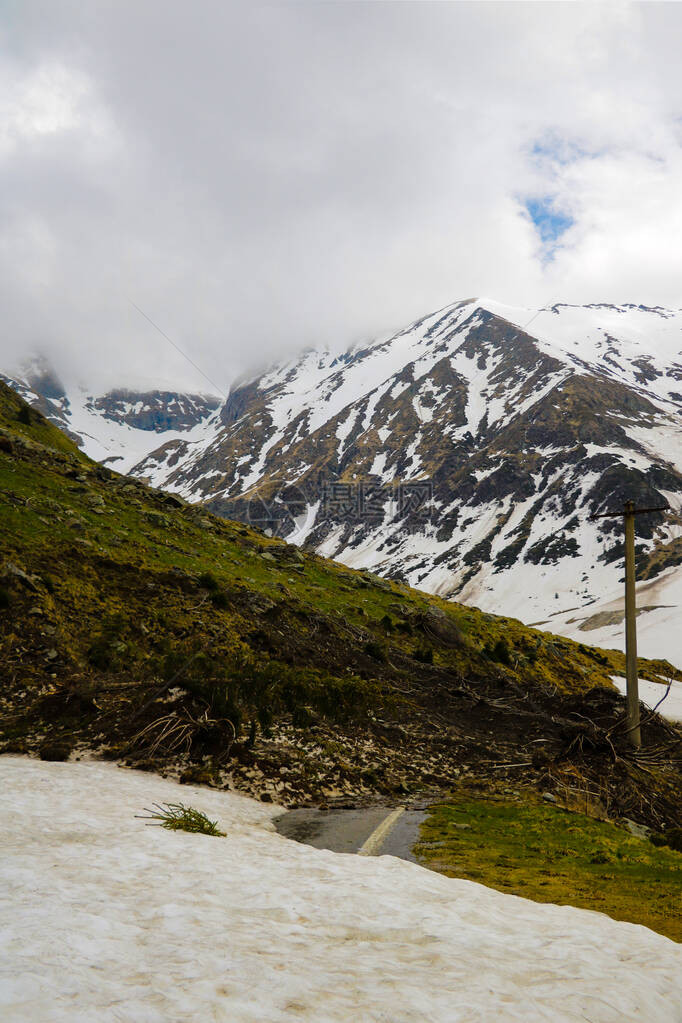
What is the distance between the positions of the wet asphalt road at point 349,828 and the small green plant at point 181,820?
6.43 feet

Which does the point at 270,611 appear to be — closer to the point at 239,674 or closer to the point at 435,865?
the point at 239,674

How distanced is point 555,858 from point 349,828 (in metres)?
4.41

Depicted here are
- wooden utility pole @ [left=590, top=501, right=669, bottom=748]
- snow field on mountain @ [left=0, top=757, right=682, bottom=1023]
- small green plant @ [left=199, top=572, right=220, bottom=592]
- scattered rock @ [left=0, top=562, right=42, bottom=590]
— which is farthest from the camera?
small green plant @ [left=199, top=572, right=220, bottom=592]

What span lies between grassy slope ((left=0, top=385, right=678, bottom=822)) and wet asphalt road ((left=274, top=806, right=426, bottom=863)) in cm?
133

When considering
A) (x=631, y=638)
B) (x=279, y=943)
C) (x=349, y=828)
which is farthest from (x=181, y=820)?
(x=631, y=638)

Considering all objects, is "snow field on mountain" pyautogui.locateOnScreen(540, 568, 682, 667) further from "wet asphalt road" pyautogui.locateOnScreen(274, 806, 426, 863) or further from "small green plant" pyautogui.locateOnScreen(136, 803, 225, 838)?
"small green plant" pyautogui.locateOnScreen(136, 803, 225, 838)

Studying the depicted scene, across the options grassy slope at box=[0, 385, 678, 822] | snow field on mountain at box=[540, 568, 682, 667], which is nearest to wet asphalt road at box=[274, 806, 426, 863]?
grassy slope at box=[0, 385, 678, 822]

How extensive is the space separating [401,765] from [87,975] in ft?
48.9

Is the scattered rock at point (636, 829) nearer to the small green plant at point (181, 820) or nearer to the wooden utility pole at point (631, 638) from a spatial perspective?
the wooden utility pole at point (631, 638)

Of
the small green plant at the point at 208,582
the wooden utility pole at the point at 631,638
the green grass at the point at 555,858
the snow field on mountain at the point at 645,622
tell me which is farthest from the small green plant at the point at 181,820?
the snow field on mountain at the point at 645,622

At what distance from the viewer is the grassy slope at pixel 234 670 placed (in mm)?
15273

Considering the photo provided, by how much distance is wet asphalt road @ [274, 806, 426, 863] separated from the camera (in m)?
10.7

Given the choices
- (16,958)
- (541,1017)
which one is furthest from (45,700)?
(541,1017)

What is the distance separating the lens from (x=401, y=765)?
17.3m
